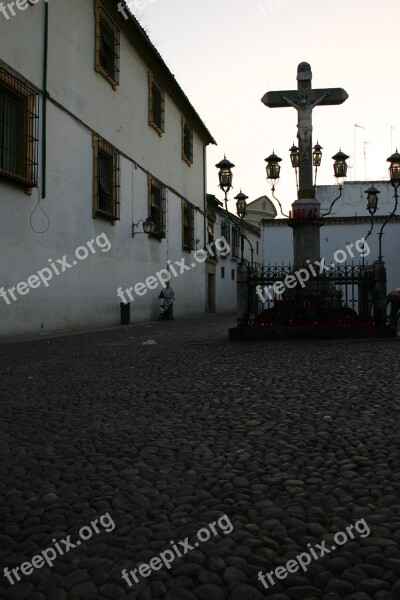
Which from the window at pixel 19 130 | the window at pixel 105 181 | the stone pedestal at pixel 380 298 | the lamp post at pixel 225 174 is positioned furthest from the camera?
the window at pixel 105 181

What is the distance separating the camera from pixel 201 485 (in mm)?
2342

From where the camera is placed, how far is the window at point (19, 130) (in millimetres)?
9891

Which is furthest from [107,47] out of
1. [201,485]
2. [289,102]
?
[201,485]

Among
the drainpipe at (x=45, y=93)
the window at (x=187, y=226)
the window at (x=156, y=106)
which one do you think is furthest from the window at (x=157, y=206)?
the drainpipe at (x=45, y=93)

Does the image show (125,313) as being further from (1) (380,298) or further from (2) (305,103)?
(1) (380,298)

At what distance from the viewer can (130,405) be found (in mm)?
4016

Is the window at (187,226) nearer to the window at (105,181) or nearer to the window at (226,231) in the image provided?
the window at (105,181)

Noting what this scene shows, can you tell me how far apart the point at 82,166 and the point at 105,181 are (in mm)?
1630

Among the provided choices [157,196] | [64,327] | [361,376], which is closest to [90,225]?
[64,327]

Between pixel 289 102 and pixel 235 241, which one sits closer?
pixel 289 102

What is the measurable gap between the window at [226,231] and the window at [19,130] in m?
21.9

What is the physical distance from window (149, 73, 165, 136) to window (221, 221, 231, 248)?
13.5 meters

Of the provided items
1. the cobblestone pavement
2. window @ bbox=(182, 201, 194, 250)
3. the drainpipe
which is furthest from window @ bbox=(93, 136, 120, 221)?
the cobblestone pavement

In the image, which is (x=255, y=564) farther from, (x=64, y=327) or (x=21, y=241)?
(x=64, y=327)
